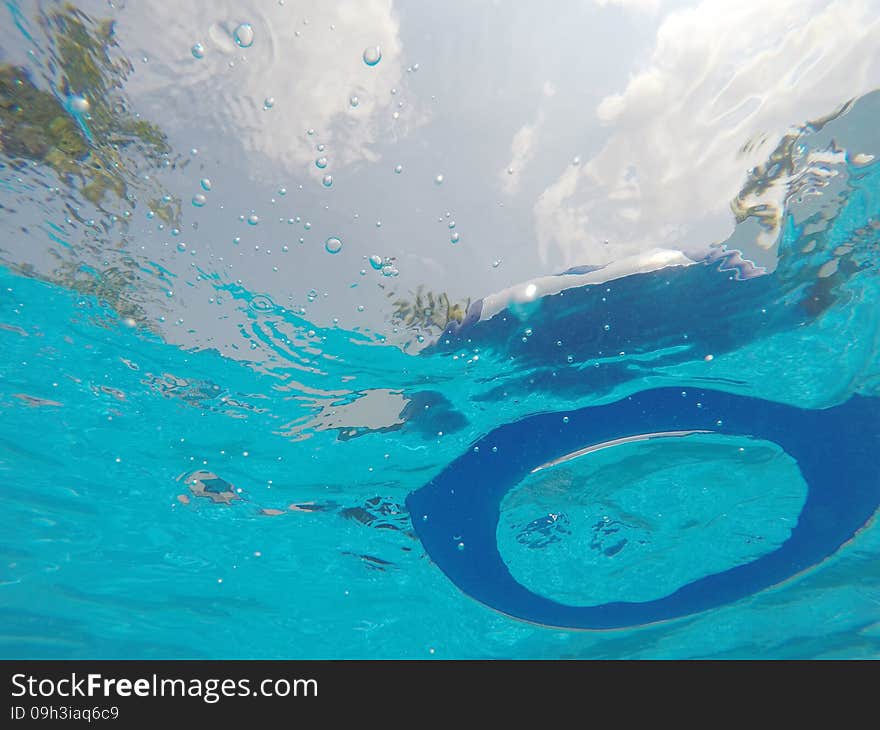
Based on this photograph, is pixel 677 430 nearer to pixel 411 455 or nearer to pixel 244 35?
pixel 411 455

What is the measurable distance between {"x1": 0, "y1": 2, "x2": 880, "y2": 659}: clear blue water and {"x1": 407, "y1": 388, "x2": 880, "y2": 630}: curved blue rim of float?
265 mm

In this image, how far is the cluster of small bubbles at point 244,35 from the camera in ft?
14.4

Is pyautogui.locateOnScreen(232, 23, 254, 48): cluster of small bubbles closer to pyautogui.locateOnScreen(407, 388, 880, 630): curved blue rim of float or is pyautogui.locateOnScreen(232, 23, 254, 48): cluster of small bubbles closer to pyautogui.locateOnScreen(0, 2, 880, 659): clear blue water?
pyautogui.locateOnScreen(0, 2, 880, 659): clear blue water

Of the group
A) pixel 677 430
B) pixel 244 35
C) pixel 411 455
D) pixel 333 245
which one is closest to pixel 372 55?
pixel 244 35

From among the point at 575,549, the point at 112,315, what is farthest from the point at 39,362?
the point at 575,549

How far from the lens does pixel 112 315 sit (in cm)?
700

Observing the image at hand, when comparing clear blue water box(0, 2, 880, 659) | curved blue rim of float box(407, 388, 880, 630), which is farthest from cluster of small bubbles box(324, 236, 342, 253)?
curved blue rim of float box(407, 388, 880, 630)

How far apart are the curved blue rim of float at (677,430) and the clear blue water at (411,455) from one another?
265 millimetres

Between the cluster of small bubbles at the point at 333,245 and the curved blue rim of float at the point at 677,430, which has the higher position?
the cluster of small bubbles at the point at 333,245

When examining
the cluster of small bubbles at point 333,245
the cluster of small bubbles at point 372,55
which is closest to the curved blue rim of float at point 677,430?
the cluster of small bubbles at point 333,245

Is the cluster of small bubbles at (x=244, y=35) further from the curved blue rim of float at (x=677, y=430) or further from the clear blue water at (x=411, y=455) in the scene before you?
the curved blue rim of float at (x=677, y=430)

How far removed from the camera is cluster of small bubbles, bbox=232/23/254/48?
439cm

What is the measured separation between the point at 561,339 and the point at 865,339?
13.9ft

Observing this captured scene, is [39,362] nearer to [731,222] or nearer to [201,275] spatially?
[201,275]
